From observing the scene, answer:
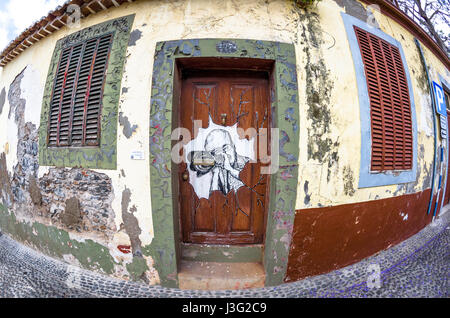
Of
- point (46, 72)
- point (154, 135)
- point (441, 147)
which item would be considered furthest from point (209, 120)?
point (441, 147)

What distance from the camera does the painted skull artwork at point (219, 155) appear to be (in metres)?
2.80

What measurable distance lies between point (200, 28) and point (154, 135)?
1.70m

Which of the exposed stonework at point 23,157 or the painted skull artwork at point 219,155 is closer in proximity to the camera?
the painted skull artwork at point 219,155

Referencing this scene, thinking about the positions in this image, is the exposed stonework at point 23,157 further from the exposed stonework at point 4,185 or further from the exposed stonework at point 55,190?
the exposed stonework at point 4,185

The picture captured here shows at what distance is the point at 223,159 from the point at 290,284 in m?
2.03

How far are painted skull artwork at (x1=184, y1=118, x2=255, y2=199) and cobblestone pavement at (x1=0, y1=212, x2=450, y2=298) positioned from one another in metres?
1.56

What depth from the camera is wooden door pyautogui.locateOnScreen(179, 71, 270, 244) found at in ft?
9.18

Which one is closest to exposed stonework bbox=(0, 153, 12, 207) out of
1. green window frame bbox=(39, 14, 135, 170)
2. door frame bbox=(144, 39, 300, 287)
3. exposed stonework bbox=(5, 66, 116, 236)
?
exposed stonework bbox=(5, 66, 116, 236)

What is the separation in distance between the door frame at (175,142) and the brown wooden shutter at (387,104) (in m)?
1.61

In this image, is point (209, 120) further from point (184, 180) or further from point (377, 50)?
point (377, 50)

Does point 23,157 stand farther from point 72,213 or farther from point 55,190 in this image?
point 72,213

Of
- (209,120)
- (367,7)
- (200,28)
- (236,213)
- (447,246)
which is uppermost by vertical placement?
(367,7)

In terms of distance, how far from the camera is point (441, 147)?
4539 millimetres

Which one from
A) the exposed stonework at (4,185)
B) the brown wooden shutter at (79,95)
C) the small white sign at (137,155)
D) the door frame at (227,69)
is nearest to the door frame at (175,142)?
the door frame at (227,69)
